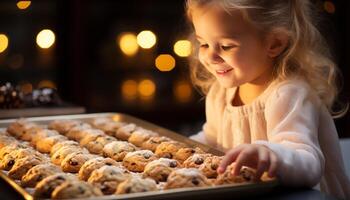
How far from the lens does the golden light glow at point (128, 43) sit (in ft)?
14.0

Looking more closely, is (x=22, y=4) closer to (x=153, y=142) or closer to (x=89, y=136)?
(x=89, y=136)

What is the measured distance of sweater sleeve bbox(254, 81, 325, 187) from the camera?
61.3 inches

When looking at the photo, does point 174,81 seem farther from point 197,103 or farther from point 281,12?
point 281,12

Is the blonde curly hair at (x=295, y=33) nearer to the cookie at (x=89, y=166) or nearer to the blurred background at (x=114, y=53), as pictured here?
the cookie at (x=89, y=166)

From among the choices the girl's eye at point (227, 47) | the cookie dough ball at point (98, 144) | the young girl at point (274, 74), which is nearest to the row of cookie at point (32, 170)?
the cookie dough ball at point (98, 144)

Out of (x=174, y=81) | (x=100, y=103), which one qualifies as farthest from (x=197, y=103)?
(x=100, y=103)

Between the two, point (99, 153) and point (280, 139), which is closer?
point (280, 139)

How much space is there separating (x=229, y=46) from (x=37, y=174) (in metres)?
0.59

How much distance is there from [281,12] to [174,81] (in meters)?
2.56

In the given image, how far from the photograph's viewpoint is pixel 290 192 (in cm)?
153

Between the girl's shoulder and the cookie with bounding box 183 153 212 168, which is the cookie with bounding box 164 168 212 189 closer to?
the cookie with bounding box 183 153 212 168

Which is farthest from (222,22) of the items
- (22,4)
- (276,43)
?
(22,4)

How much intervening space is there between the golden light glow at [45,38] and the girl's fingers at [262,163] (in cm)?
265

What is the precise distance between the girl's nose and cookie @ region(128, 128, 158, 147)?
0.29 meters
